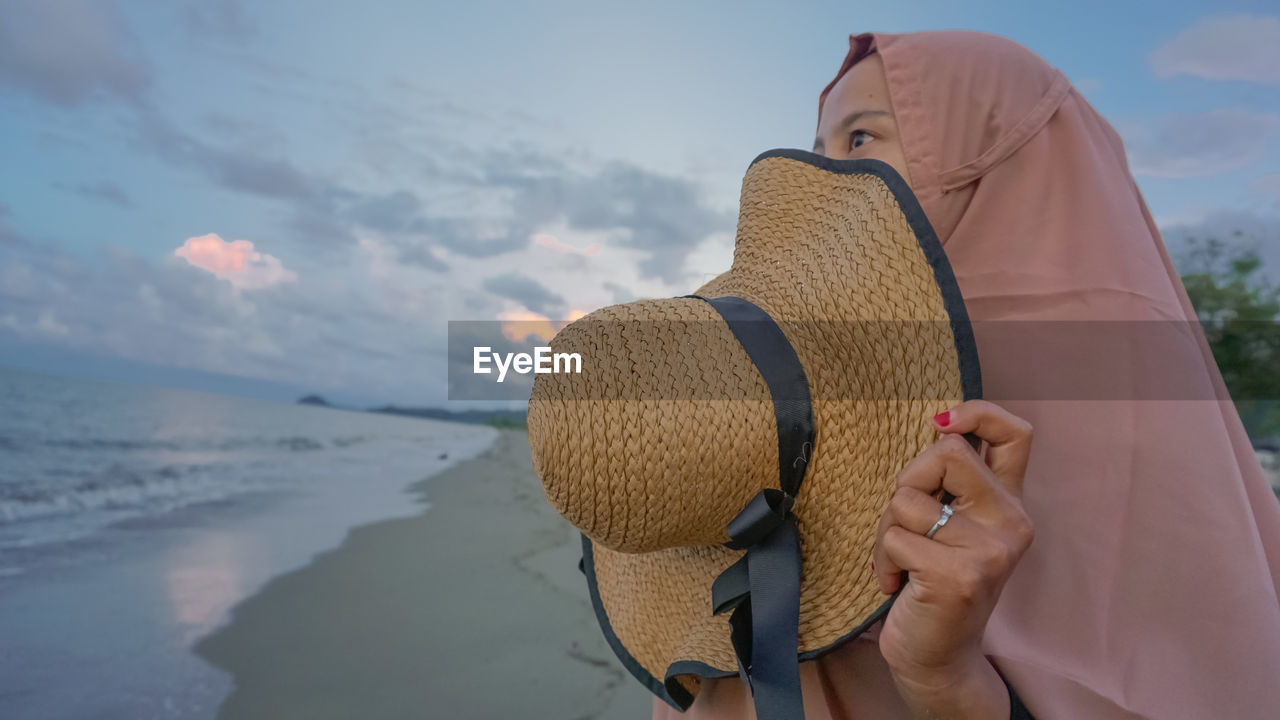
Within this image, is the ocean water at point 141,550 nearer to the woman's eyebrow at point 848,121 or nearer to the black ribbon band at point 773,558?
the black ribbon band at point 773,558

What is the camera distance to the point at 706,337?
74 cm

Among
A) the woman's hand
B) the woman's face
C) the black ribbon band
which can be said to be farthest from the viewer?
the woman's face

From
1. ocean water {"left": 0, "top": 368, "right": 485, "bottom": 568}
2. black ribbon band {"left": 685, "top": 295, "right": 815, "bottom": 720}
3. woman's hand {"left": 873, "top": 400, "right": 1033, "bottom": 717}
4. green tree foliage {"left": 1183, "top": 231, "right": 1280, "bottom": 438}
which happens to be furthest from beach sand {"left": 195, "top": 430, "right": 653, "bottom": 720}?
green tree foliage {"left": 1183, "top": 231, "right": 1280, "bottom": 438}

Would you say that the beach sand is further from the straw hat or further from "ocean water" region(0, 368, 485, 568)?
the straw hat

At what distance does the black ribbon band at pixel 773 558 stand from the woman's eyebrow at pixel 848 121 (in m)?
0.50

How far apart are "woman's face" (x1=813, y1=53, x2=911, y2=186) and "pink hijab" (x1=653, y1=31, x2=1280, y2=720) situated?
0.11 feet

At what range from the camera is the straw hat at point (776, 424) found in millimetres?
683

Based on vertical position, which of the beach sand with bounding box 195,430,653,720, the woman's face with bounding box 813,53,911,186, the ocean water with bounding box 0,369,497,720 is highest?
the woman's face with bounding box 813,53,911,186

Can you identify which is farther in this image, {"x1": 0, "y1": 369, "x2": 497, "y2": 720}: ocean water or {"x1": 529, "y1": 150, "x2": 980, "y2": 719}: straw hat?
{"x1": 0, "y1": 369, "x2": 497, "y2": 720}: ocean water

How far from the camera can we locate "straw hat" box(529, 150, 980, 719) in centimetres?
68

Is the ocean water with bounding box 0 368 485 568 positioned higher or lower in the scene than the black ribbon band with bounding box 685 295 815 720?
lower

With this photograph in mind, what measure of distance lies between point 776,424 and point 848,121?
24.5 inches

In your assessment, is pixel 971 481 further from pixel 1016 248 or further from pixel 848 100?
pixel 848 100

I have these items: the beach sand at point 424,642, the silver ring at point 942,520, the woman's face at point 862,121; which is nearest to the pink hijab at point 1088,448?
the woman's face at point 862,121
